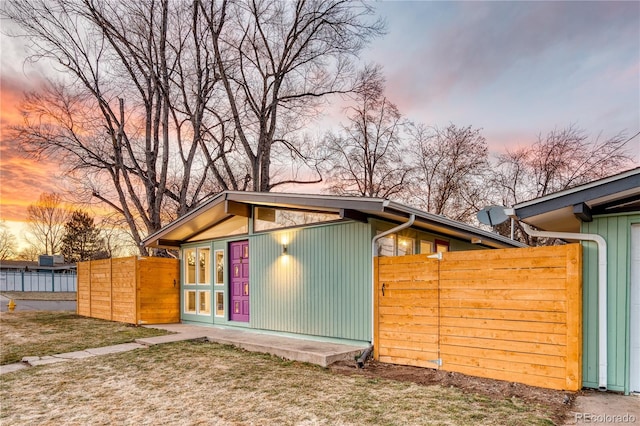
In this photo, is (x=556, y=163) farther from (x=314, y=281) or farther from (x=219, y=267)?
(x=219, y=267)

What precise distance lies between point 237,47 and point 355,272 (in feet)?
44.6

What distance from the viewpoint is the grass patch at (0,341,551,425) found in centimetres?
386

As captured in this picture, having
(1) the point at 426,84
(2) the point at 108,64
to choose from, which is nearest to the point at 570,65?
(1) the point at 426,84

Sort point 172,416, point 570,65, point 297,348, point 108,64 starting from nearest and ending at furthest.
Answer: point 172,416
point 297,348
point 570,65
point 108,64

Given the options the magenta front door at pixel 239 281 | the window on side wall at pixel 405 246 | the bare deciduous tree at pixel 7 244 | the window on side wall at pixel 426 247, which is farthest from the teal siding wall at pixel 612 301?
the bare deciduous tree at pixel 7 244

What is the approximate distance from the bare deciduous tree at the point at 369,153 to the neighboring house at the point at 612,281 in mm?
14677

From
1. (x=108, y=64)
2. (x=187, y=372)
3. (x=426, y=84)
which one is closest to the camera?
(x=187, y=372)

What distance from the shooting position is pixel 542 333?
4512mm

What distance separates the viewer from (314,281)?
7637 millimetres

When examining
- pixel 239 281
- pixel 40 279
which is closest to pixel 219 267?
pixel 239 281

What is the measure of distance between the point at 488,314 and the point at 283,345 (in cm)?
350

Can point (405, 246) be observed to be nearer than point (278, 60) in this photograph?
Yes

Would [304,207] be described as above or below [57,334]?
above

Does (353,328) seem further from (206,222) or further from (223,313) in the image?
(206,222)
